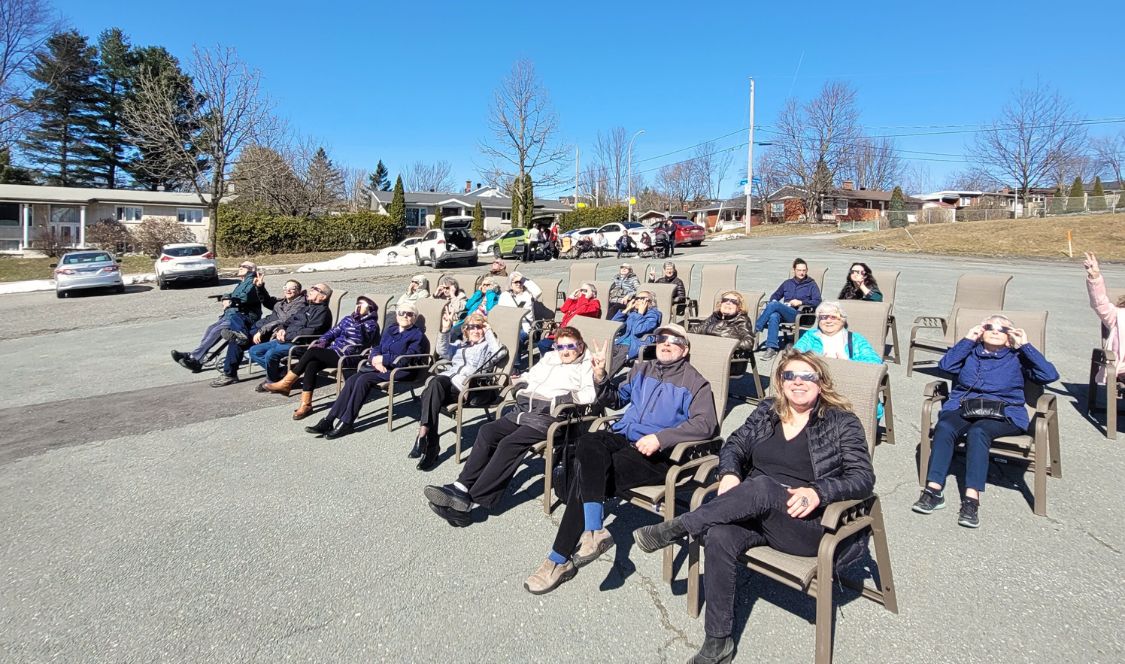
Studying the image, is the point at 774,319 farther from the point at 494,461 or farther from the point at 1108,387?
the point at 494,461

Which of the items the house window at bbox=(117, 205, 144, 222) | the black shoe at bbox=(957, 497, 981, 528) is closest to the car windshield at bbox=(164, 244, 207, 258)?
the black shoe at bbox=(957, 497, 981, 528)

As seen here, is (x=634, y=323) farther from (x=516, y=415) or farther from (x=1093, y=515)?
(x=1093, y=515)

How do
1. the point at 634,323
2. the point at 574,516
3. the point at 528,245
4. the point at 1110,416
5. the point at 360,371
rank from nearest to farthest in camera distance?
the point at 574,516, the point at 1110,416, the point at 360,371, the point at 634,323, the point at 528,245

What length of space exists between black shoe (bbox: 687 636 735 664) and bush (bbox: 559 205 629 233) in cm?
4580

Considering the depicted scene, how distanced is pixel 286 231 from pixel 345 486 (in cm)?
3287

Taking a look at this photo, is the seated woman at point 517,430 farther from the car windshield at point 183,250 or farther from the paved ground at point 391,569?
the car windshield at point 183,250

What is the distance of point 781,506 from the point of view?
2.86 meters

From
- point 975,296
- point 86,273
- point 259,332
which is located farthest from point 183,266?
point 975,296

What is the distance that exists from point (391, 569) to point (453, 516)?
1.74 ft

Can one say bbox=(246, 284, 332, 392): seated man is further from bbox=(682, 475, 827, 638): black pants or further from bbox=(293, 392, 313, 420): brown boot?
bbox=(682, 475, 827, 638): black pants

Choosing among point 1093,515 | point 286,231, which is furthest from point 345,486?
point 286,231

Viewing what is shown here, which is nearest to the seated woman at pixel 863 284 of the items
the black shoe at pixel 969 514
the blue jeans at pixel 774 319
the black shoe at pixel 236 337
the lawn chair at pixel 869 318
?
the blue jeans at pixel 774 319

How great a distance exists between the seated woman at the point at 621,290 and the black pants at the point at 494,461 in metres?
5.20

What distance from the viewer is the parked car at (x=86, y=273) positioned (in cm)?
1902
